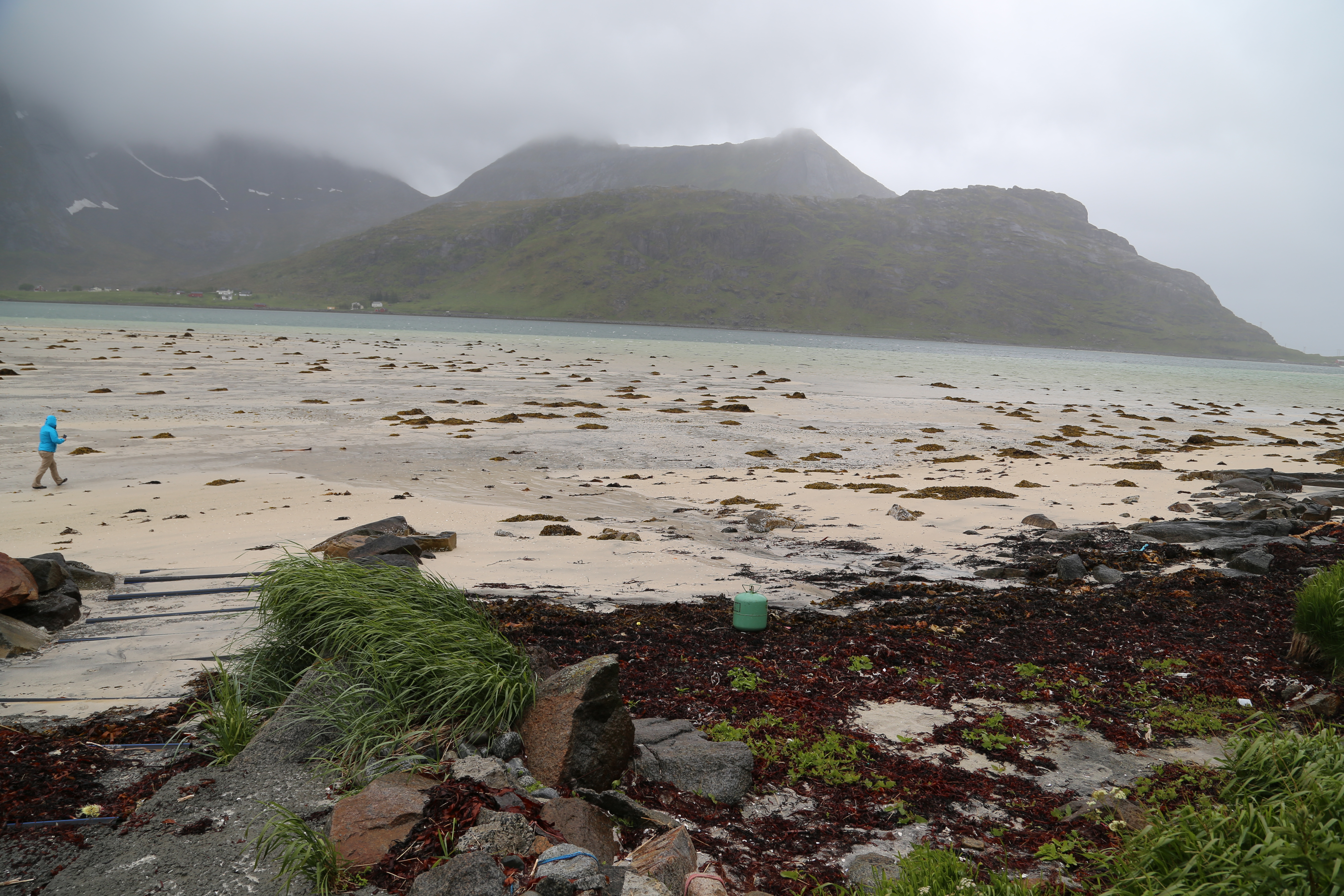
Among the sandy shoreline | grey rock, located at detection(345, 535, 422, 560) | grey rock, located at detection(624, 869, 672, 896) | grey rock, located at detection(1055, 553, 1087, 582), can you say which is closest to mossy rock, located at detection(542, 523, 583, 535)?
the sandy shoreline

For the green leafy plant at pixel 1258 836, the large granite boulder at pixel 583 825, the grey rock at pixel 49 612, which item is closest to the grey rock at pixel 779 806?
the large granite boulder at pixel 583 825

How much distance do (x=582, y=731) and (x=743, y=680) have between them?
2.09m

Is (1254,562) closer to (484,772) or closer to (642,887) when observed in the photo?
(642,887)

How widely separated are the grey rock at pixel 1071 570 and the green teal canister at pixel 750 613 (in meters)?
4.28

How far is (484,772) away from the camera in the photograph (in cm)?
423

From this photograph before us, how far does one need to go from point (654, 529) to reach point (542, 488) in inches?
152

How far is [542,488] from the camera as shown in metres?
15.3

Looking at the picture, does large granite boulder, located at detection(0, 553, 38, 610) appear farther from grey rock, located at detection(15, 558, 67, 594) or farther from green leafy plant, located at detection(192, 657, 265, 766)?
green leafy plant, located at detection(192, 657, 265, 766)

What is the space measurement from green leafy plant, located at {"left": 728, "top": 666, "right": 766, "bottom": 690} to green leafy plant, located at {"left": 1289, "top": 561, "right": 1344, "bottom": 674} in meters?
4.56

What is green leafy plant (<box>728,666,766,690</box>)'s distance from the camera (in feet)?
20.6

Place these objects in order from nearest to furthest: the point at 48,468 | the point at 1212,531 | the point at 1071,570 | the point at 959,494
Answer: the point at 1071,570, the point at 1212,531, the point at 48,468, the point at 959,494

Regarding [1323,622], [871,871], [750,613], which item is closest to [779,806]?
[871,871]

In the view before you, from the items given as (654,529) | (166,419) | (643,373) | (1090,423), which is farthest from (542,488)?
(643,373)

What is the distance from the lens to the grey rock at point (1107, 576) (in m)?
9.30
